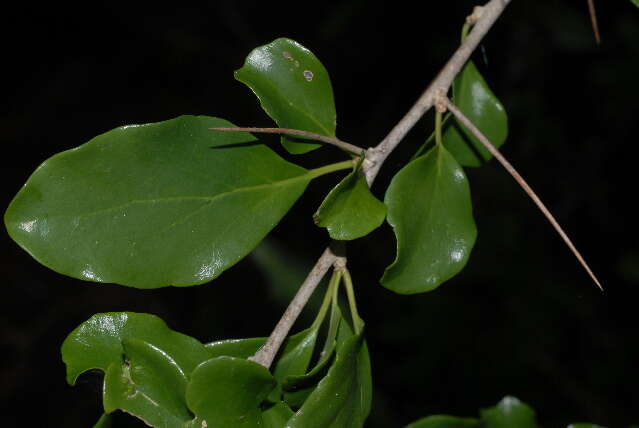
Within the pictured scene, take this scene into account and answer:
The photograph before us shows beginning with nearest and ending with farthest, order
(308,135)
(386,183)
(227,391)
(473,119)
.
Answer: (227,391) < (308,135) < (473,119) < (386,183)

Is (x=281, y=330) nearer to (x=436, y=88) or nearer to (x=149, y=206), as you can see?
(x=149, y=206)

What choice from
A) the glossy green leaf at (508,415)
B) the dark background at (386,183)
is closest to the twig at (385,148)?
the glossy green leaf at (508,415)

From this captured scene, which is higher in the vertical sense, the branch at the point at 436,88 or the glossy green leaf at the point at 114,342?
the branch at the point at 436,88

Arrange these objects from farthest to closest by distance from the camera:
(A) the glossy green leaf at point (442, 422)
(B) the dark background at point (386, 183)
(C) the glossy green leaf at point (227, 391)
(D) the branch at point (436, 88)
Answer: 1. (B) the dark background at point (386, 183)
2. (A) the glossy green leaf at point (442, 422)
3. (D) the branch at point (436, 88)
4. (C) the glossy green leaf at point (227, 391)

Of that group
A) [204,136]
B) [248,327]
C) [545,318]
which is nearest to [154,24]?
[248,327]

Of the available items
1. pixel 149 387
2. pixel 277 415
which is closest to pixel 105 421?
pixel 149 387

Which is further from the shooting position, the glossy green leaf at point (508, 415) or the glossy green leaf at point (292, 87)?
the glossy green leaf at point (508, 415)

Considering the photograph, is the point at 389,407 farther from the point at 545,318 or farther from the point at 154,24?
the point at 154,24

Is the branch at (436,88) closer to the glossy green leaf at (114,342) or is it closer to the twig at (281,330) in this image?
the twig at (281,330)
